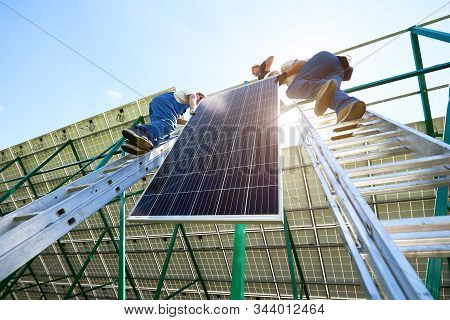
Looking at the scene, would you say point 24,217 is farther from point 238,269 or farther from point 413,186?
point 413,186

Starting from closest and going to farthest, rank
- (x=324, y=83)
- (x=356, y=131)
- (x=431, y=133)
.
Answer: (x=356, y=131), (x=324, y=83), (x=431, y=133)

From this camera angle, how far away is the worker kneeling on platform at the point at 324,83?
3.37m

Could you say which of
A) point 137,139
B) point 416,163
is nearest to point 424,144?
point 416,163

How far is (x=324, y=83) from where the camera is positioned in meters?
3.69

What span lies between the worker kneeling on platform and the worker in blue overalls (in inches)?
82.7

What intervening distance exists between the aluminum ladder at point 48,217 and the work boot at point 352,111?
2.85m

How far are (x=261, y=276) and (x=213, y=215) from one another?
646 centimetres

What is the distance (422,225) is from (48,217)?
250 cm

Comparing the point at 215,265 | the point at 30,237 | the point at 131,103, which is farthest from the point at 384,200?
the point at 131,103

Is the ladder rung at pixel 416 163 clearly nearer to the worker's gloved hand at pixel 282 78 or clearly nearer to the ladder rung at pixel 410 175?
the ladder rung at pixel 410 175

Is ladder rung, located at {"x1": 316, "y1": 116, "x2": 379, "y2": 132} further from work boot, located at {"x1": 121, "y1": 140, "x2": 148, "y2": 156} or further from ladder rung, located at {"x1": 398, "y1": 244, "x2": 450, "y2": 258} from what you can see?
work boot, located at {"x1": 121, "y1": 140, "x2": 148, "y2": 156}

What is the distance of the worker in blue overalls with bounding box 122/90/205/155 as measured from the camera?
3.51m

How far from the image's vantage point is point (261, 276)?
7559 mm
